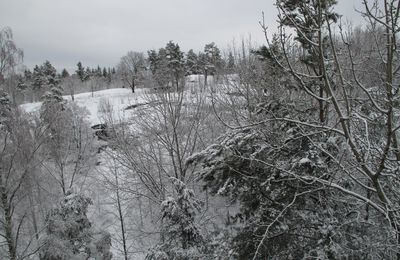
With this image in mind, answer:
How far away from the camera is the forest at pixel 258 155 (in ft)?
11.3

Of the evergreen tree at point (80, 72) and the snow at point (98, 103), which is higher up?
the evergreen tree at point (80, 72)

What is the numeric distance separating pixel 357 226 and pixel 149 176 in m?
8.26

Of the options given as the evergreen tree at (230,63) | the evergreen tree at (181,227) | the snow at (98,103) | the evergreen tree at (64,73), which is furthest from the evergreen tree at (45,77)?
the evergreen tree at (181,227)

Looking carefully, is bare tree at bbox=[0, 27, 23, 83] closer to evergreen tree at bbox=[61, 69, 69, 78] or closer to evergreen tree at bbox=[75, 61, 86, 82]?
evergreen tree at bbox=[75, 61, 86, 82]

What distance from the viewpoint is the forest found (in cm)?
343

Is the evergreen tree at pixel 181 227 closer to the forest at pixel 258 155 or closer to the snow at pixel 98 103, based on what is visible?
the forest at pixel 258 155

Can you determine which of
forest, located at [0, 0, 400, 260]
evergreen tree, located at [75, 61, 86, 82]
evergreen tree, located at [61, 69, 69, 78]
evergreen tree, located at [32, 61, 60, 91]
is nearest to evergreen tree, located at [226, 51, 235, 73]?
forest, located at [0, 0, 400, 260]

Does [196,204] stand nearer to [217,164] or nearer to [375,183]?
[217,164]

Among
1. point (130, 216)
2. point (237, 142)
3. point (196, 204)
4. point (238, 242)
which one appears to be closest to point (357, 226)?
point (238, 242)

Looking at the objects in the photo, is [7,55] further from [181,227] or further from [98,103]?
[98,103]

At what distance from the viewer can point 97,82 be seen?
226 feet

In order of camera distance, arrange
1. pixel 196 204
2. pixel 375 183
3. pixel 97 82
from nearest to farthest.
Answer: pixel 375 183 → pixel 196 204 → pixel 97 82

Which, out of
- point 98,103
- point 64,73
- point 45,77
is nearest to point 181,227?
point 98,103

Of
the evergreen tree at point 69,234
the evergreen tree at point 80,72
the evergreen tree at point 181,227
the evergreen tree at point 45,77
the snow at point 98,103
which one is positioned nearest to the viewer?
the evergreen tree at point 181,227
